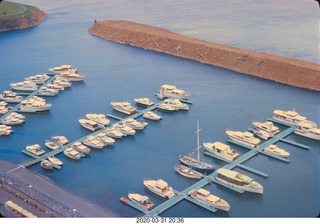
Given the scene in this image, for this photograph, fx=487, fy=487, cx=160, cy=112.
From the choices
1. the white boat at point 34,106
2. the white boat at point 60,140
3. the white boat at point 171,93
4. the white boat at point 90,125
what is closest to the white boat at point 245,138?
the white boat at point 171,93

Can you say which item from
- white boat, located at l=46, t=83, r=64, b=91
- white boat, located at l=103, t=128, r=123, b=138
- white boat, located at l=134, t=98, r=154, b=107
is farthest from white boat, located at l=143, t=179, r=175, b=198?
white boat, located at l=46, t=83, r=64, b=91

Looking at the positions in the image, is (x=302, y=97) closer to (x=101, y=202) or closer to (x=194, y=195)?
(x=194, y=195)

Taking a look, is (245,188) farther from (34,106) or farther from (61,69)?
(61,69)

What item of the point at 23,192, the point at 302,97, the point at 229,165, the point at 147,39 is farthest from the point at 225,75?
the point at 23,192

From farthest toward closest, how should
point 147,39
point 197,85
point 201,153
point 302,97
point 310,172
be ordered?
1. point 147,39
2. point 197,85
3. point 302,97
4. point 201,153
5. point 310,172

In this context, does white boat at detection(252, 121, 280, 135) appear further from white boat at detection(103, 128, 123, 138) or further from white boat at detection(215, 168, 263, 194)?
white boat at detection(103, 128, 123, 138)
